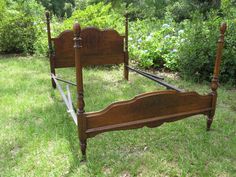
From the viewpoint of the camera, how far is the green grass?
2123 millimetres

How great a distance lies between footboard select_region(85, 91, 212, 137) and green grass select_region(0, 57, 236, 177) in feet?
1.02

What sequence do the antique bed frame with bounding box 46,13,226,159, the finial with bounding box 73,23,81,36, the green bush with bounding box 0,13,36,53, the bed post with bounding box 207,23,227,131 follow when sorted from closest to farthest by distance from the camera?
the finial with bounding box 73,23,81,36 → the antique bed frame with bounding box 46,13,226,159 → the bed post with bounding box 207,23,227,131 → the green bush with bounding box 0,13,36,53

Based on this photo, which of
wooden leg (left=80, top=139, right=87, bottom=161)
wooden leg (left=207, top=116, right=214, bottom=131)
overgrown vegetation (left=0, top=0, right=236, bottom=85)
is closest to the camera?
wooden leg (left=80, top=139, right=87, bottom=161)

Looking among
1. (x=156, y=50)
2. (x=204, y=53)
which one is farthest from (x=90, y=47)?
(x=204, y=53)

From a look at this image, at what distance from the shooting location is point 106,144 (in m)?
2.50

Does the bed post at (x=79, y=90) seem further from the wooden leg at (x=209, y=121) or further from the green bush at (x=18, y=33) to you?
the green bush at (x=18, y=33)

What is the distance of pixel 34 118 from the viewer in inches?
122

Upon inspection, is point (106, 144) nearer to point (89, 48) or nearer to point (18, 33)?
point (89, 48)

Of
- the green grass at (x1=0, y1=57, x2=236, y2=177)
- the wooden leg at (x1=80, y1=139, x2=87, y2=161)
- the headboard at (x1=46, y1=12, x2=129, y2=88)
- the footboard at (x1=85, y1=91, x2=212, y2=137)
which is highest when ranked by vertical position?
the headboard at (x1=46, y1=12, x2=129, y2=88)

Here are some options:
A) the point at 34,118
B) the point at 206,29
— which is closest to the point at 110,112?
the point at 34,118

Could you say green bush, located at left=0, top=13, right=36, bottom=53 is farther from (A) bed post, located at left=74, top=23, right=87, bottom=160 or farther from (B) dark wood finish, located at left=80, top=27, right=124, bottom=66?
(A) bed post, located at left=74, top=23, right=87, bottom=160

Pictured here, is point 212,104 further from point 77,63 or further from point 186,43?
point 186,43

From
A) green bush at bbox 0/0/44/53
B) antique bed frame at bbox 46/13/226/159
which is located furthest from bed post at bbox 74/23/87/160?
green bush at bbox 0/0/44/53

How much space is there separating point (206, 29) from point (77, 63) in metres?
3.35
